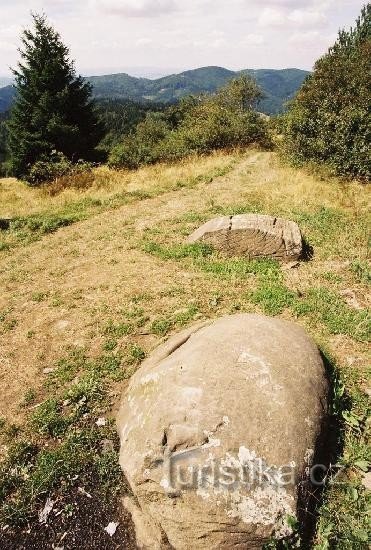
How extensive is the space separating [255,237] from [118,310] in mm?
3654

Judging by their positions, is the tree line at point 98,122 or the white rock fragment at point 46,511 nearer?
the white rock fragment at point 46,511

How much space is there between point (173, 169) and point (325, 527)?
15127 millimetres

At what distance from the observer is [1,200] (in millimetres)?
15609

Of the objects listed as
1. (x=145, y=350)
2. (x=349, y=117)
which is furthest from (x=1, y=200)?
(x=349, y=117)

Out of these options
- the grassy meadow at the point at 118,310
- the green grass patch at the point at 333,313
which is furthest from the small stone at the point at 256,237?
the green grass patch at the point at 333,313

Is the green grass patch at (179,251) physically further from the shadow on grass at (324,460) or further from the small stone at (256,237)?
the shadow on grass at (324,460)

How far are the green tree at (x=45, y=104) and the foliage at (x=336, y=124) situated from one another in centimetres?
1182

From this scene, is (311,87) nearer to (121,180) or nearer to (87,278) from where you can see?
(121,180)

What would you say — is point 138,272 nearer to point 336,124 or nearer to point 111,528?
point 111,528

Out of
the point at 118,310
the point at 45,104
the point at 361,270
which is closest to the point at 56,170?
the point at 45,104

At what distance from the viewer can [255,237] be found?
30.2 feet

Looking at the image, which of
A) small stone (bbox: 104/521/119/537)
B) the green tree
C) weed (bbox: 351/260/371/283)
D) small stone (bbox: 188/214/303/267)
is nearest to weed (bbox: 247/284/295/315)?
small stone (bbox: 188/214/303/267)

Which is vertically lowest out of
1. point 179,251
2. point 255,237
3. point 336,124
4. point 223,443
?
point 223,443

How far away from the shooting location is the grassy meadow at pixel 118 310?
4395 mm
